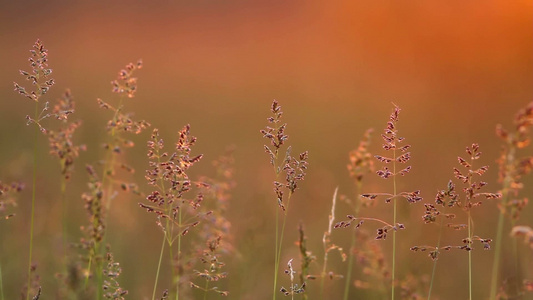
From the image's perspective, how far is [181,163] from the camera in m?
2.30

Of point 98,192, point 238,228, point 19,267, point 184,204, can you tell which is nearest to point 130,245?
point 19,267

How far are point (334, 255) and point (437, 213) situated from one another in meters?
4.09

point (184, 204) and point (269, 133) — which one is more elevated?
point (269, 133)

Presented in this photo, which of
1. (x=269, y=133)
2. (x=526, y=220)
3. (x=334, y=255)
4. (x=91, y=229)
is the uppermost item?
(x=526, y=220)

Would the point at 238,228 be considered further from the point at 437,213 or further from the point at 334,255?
the point at 437,213

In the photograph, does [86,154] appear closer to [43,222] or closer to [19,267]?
[19,267]

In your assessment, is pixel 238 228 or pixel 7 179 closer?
pixel 7 179

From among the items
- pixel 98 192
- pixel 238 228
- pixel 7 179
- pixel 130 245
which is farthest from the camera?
pixel 130 245

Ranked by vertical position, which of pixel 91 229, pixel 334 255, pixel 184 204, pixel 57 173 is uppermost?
pixel 57 173

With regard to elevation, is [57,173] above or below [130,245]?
above

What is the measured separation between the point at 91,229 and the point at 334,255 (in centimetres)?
453

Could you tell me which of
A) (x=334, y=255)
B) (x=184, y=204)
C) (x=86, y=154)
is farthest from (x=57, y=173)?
(x=184, y=204)

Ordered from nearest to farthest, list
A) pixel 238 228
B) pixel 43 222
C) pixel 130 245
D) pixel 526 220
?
pixel 43 222 → pixel 238 228 → pixel 130 245 → pixel 526 220

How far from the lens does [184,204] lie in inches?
96.2
